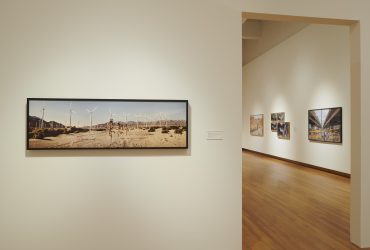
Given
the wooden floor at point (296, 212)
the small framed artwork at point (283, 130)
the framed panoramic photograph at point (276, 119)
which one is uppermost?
the framed panoramic photograph at point (276, 119)

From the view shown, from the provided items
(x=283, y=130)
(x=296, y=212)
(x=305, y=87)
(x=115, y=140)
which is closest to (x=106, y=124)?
(x=115, y=140)

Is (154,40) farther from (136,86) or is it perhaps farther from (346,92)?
(346,92)

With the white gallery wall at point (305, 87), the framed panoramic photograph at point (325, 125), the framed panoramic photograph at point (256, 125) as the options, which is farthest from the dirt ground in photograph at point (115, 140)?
the framed panoramic photograph at point (256, 125)

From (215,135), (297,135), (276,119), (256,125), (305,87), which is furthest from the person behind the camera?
(256,125)

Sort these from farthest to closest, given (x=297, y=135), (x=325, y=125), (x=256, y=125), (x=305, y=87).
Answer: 1. (x=256, y=125)
2. (x=297, y=135)
3. (x=305, y=87)
4. (x=325, y=125)

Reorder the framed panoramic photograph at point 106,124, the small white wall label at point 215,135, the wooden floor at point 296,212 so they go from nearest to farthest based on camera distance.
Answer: the framed panoramic photograph at point 106,124 → the small white wall label at point 215,135 → the wooden floor at point 296,212

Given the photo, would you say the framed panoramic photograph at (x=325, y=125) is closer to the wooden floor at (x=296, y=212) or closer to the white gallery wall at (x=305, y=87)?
the white gallery wall at (x=305, y=87)

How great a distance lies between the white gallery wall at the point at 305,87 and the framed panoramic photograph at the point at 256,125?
14.9 inches

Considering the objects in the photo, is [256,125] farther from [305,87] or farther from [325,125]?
[325,125]

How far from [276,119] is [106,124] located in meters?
11.5

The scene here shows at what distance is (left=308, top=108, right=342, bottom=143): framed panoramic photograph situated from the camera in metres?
8.90

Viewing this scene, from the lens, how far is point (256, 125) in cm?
1591

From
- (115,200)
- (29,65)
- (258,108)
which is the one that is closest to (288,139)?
(258,108)

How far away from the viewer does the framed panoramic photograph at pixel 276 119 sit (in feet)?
41.3
